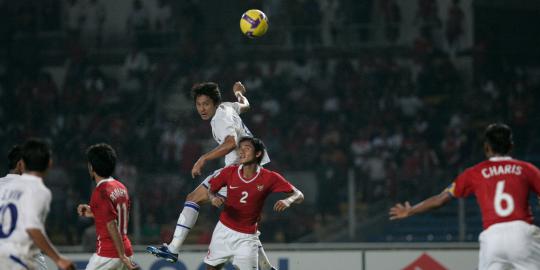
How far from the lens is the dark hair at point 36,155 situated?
22.1 ft

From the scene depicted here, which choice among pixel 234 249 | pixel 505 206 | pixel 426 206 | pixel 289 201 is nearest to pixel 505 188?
pixel 505 206

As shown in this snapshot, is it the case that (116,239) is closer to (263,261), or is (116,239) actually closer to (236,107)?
(263,261)

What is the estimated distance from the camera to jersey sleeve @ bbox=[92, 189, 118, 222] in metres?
8.03

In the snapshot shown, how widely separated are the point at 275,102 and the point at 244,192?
9684 millimetres

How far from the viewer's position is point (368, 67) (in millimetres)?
19266

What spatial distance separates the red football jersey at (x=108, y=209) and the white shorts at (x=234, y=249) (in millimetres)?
1289

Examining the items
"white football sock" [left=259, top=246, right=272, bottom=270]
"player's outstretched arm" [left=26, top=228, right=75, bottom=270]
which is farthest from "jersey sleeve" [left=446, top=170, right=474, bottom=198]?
"player's outstretched arm" [left=26, top=228, right=75, bottom=270]

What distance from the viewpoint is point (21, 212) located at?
6.66 m

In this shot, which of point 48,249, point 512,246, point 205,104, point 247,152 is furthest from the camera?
point 205,104

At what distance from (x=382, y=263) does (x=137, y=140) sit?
23.5 feet

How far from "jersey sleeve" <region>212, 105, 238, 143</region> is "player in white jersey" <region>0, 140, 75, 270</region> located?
3.01m

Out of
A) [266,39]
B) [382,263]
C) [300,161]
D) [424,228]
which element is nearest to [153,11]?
[266,39]

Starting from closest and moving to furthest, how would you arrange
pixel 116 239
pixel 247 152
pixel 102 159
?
pixel 116 239, pixel 102 159, pixel 247 152

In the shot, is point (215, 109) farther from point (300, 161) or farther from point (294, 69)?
point (294, 69)
